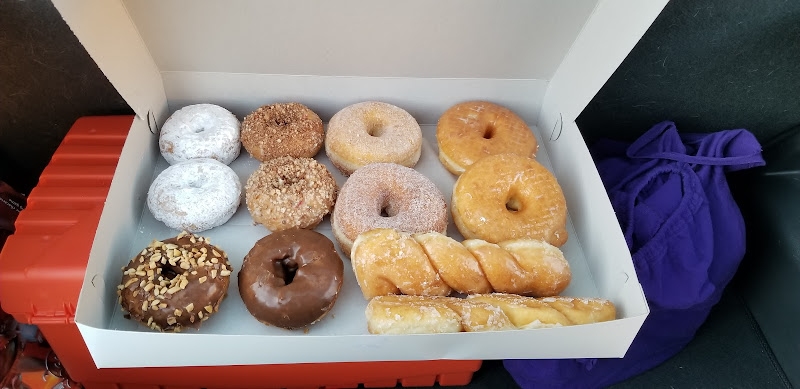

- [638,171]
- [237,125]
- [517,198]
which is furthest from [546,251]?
[237,125]

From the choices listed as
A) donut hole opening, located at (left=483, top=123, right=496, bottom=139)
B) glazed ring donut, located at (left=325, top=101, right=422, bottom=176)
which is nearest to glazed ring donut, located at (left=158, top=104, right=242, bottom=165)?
glazed ring donut, located at (left=325, top=101, right=422, bottom=176)

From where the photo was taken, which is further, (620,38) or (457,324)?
(620,38)

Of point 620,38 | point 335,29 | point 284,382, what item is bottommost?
point 284,382

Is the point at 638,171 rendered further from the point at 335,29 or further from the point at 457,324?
the point at 335,29

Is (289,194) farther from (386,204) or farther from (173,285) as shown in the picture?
(173,285)

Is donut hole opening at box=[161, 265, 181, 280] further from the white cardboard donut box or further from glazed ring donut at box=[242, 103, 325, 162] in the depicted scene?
glazed ring donut at box=[242, 103, 325, 162]

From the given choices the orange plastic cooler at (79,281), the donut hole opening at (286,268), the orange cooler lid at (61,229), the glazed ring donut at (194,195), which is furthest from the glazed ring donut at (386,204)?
the orange cooler lid at (61,229)

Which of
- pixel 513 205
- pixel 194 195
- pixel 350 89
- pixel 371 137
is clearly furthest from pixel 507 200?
pixel 194 195
